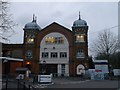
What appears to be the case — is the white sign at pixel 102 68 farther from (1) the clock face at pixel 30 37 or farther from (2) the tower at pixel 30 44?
(1) the clock face at pixel 30 37

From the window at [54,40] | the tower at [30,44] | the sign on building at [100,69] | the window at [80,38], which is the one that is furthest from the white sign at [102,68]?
the tower at [30,44]

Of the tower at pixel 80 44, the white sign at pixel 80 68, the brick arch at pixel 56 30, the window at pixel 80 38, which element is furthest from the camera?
the brick arch at pixel 56 30

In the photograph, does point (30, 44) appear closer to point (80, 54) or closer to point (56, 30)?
point (56, 30)

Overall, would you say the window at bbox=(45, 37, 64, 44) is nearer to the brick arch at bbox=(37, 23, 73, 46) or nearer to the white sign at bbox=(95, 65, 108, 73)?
the brick arch at bbox=(37, 23, 73, 46)

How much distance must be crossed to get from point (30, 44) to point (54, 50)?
6.80 meters

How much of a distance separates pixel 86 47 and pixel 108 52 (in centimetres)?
628

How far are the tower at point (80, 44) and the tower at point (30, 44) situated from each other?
34.9 ft

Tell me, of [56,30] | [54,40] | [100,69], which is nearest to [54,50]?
[54,40]

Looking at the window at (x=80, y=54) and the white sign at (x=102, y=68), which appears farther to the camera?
the window at (x=80, y=54)

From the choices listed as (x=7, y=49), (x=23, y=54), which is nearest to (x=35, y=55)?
(x=23, y=54)

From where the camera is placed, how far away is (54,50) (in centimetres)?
6769

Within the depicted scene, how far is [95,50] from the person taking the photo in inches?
2847

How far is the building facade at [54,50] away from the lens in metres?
65.8

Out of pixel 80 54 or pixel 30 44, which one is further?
pixel 30 44
